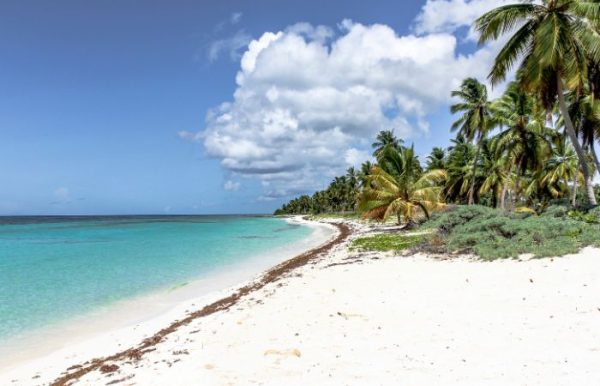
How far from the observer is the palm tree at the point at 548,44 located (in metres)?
16.6

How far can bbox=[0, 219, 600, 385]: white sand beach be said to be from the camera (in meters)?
5.50

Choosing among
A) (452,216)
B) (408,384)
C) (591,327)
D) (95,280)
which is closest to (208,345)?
(408,384)

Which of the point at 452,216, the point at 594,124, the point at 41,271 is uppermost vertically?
the point at 594,124

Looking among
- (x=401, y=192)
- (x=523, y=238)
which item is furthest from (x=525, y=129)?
(x=523, y=238)

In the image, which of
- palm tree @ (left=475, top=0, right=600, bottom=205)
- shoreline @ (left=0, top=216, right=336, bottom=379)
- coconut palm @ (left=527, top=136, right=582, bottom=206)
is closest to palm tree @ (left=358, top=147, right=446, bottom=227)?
palm tree @ (left=475, top=0, right=600, bottom=205)

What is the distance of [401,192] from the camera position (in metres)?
29.8

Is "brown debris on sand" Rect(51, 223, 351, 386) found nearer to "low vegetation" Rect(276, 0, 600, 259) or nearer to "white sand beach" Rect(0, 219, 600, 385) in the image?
"white sand beach" Rect(0, 219, 600, 385)

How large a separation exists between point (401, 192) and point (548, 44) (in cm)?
1496

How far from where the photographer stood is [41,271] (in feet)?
75.4

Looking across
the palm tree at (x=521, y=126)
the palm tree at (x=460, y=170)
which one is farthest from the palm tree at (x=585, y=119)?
the palm tree at (x=460, y=170)

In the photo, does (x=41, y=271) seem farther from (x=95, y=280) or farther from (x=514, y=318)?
(x=514, y=318)

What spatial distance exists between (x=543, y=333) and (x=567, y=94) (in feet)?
80.2

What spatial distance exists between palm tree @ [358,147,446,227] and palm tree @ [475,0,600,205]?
10.9 meters

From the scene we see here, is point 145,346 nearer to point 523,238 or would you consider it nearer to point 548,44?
point 523,238
